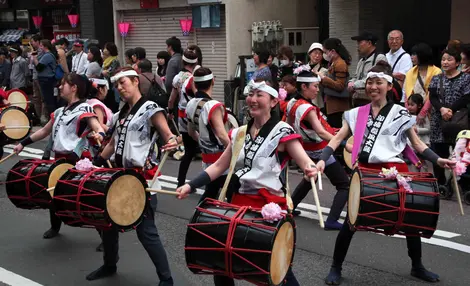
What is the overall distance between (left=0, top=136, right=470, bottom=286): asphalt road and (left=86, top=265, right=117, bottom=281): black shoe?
6 centimetres

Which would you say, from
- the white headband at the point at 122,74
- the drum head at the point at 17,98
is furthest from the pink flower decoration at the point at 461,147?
the drum head at the point at 17,98

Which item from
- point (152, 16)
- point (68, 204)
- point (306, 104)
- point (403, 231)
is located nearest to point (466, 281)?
point (403, 231)

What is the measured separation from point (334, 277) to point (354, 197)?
0.94 m

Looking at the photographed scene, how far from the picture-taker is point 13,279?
→ 21.0 feet

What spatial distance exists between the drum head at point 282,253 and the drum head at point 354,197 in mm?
908

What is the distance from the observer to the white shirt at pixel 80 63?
1598 centimetres

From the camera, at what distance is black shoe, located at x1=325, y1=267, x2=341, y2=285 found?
6.10 metres

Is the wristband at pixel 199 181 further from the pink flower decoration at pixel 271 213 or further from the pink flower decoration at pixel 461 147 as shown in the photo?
the pink flower decoration at pixel 461 147

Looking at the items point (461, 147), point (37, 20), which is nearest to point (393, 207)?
point (461, 147)

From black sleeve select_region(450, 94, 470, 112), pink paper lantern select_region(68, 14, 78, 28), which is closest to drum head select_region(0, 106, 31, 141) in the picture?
black sleeve select_region(450, 94, 470, 112)

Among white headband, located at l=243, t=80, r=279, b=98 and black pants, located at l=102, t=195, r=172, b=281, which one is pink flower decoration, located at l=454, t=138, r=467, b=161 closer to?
white headband, located at l=243, t=80, r=279, b=98

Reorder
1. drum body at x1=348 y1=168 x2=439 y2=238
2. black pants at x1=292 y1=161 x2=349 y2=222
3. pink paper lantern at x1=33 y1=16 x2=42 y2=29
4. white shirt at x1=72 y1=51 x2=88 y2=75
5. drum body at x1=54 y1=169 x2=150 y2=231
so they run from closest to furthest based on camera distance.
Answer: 1. drum body at x1=348 y1=168 x2=439 y2=238
2. drum body at x1=54 y1=169 x2=150 y2=231
3. black pants at x1=292 y1=161 x2=349 y2=222
4. white shirt at x1=72 y1=51 x2=88 y2=75
5. pink paper lantern at x1=33 y1=16 x2=42 y2=29

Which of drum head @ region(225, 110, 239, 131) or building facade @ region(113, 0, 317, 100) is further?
building facade @ region(113, 0, 317, 100)

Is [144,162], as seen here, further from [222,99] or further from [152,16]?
[152,16]
